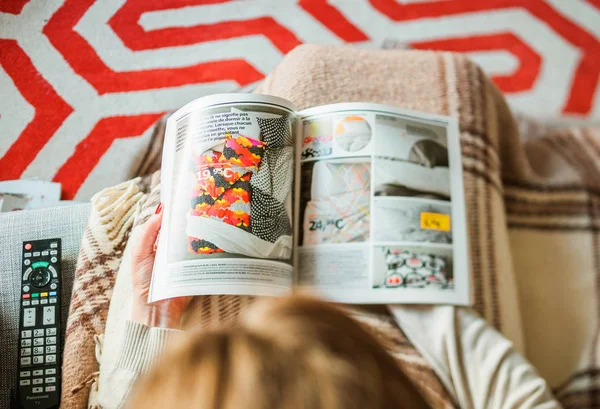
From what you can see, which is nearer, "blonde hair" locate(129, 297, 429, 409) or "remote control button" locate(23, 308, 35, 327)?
"blonde hair" locate(129, 297, 429, 409)

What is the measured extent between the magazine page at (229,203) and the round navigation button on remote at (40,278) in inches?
5.5

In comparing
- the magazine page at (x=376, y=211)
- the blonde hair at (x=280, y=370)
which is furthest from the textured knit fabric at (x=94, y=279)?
the blonde hair at (x=280, y=370)

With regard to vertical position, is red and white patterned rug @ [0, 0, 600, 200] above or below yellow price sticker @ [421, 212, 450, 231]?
above

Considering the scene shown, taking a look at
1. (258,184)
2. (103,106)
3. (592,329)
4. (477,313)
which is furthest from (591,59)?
(103,106)

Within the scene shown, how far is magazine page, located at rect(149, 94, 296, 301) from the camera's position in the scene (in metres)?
0.59

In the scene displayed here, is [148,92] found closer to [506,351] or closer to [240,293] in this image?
Result: [240,293]

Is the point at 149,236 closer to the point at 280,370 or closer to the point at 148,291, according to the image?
the point at 148,291

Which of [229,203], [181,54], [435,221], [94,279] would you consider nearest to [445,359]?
[435,221]

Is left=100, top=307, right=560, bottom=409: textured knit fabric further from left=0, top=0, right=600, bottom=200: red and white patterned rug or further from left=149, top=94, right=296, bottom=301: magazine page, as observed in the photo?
left=0, top=0, right=600, bottom=200: red and white patterned rug

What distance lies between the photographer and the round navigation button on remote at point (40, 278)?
2.14ft

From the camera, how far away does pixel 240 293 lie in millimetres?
589

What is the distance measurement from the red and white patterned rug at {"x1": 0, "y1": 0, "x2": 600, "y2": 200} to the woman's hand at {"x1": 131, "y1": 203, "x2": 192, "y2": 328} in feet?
0.42

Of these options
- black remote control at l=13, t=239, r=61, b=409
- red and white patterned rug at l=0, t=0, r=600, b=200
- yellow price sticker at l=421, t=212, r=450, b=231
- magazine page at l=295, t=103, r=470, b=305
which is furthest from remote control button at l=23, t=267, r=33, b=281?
yellow price sticker at l=421, t=212, r=450, b=231

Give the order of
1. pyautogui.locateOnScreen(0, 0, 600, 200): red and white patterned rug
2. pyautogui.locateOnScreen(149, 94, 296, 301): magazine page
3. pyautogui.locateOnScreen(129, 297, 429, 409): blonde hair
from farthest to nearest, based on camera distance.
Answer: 1. pyautogui.locateOnScreen(0, 0, 600, 200): red and white patterned rug
2. pyautogui.locateOnScreen(149, 94, 296, 301): magazine page
3. pyautogui.locateOnScreen(129, 297, 429, 409): blonde hair
